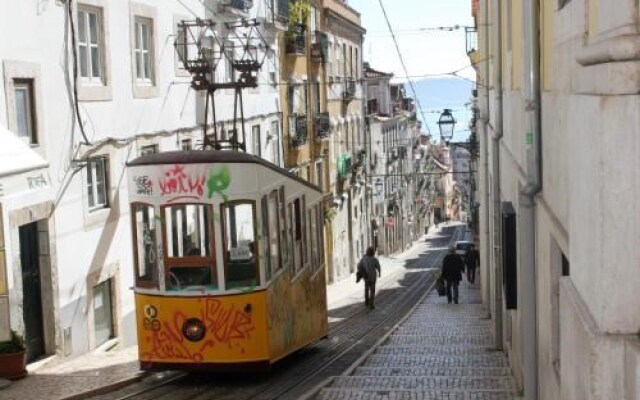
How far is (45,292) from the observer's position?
13930 millimetres

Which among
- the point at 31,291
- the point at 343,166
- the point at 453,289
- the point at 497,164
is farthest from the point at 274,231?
the point at 343,166

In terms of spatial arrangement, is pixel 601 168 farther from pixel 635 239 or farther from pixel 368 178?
→ pixel 368 178

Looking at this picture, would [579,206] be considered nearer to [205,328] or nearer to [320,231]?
[205,328]

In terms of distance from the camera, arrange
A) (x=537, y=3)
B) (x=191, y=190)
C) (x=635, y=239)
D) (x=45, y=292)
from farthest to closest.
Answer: (x=45, y=292) → (x=191, y=190) → (x=537, y=3) → (x=635, y=239)

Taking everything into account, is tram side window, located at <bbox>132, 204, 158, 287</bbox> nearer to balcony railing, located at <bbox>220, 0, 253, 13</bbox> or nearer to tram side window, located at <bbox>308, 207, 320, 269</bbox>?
tram side window, located at <bbox>308, 207, 320, 269</bbox>

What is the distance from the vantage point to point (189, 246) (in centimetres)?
1130

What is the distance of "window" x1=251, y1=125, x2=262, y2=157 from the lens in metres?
28.0

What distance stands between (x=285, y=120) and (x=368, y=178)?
60.1 feet

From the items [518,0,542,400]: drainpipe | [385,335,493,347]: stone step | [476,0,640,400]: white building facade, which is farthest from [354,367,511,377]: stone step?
[518,0,542,400]: drainpipe

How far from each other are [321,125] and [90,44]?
20830 mm

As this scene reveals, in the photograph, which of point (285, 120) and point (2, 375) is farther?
point (285, 120)

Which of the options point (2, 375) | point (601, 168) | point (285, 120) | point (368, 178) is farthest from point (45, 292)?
point (368, 178)

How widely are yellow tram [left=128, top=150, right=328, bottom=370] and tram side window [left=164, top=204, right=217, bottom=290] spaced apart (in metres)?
0.01

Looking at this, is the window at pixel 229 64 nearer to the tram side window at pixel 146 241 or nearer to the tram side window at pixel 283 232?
the tram side window at pixel 283 232
